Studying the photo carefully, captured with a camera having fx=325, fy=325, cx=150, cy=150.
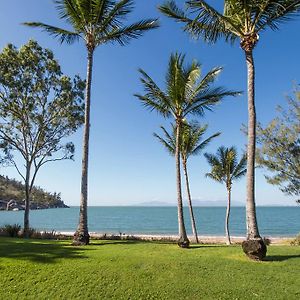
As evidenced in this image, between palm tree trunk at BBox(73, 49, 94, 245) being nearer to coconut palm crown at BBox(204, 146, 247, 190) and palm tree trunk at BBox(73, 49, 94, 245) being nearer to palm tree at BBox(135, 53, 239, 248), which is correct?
palm tree at BBox(135, 53, 239, 248)

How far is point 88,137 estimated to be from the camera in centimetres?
1477

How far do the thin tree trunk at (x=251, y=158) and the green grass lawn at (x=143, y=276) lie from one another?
1.06 meters

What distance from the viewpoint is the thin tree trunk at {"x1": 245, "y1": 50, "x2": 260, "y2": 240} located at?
10852 millimetres

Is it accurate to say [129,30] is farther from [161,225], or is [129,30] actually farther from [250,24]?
[161,225]

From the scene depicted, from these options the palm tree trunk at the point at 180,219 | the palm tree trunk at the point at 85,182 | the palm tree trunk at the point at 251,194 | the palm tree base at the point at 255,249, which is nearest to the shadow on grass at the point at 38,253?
the palm tree trunk at the point at 85,182

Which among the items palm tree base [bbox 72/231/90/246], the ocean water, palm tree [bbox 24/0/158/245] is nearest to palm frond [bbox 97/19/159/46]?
palm tree [bbox 24/0/158/245]

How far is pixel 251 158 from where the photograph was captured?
446 inches

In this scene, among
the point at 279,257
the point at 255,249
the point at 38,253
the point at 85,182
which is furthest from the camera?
the point at 85,182

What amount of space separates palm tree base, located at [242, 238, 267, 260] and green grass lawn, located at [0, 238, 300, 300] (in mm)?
252

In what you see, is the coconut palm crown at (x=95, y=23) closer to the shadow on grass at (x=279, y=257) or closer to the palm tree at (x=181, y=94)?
the palm tree at (x=181, y=94)

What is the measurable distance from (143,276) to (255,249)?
3.90 meters

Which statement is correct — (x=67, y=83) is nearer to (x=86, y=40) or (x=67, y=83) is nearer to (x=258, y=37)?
(x=86, y=40)

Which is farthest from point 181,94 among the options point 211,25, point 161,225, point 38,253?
point 161,225

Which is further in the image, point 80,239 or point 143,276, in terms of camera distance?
point 80,239
